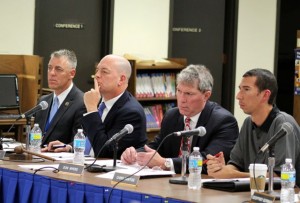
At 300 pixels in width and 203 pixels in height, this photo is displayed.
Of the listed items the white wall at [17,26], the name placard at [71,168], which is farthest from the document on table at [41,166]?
the white wall at [17,26]

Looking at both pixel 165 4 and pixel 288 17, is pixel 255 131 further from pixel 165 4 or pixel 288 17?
pixel 288 17

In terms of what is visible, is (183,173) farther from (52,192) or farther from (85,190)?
(52,192)

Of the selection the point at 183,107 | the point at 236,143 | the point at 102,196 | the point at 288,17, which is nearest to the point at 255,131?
the point at 236,143

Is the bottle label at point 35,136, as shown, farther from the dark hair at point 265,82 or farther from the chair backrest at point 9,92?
the chair backrest at point 9,92

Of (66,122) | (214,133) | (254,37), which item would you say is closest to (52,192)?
(214,133)

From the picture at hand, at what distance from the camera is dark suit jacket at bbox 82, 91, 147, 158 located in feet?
17.9

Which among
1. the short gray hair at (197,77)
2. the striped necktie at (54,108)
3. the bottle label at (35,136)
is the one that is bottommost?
the bottle label at (35,136)

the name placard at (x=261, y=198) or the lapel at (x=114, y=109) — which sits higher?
the lapel at (x=114, y=109)

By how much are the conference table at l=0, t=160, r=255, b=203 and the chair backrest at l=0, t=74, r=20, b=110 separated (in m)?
3.03

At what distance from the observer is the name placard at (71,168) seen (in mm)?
4574

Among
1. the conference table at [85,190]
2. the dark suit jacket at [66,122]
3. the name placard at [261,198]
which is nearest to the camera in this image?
the name placard at [261,198]

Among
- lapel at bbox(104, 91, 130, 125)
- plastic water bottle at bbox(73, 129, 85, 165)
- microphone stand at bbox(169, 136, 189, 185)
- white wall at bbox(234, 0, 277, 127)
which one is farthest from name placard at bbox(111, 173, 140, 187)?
white wall at bbox(234, 0, 277, 127)

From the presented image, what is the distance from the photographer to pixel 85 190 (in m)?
4.24

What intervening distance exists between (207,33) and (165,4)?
94cm
